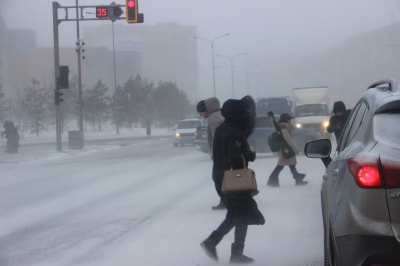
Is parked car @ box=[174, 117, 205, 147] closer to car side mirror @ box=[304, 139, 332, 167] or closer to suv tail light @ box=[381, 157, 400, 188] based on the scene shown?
car side mirror @ box=[304, 139, 332, 167]

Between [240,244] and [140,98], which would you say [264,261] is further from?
[140,98]

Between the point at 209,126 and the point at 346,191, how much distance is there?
5.55 m

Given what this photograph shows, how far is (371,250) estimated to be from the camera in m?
2.69

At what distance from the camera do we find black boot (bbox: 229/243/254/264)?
562cm

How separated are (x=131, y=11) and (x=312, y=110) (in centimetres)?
1481

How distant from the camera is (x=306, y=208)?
8.91 metres

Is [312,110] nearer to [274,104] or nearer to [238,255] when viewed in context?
[274,104]

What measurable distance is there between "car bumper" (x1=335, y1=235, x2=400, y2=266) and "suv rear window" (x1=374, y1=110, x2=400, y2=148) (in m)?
0.48

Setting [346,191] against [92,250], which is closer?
[346,191]

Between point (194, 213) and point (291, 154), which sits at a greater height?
point (291, 154)

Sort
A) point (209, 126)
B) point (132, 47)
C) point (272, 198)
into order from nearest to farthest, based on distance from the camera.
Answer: point (209, 126) < point (272, 198) < point (132, 47)

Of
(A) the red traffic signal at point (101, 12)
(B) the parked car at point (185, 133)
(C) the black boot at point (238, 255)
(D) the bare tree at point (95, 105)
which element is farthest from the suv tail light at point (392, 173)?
(D) the bare tree at point (95, 105)

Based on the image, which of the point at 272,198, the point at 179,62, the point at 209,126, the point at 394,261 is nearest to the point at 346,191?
the point at 394,261

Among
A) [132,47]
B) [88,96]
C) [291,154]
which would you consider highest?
[132,47]
